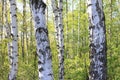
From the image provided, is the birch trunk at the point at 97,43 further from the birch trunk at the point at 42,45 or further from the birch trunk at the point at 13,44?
the birch trunk at the point at 13,44

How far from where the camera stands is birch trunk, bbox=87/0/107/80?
6.12m

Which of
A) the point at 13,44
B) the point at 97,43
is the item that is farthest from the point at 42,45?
the point at 13,44

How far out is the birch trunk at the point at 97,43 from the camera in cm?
612

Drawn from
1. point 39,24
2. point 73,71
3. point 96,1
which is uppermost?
point 96,1

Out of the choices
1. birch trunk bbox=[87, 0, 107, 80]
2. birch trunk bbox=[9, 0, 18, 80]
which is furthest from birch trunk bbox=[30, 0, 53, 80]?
birch trunk bbox=[9, 0, 18, 80]

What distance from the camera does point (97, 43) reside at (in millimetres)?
6207

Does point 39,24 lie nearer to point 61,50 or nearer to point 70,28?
point 61,50

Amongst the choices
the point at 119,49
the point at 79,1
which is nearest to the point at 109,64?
the point at 119,49

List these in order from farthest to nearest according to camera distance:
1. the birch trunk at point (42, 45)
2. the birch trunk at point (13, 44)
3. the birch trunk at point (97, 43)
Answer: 1. the birch trunk at point (13, 44)
2. the birch trunk at point (97, 43)
3. the birch trunk at point (42, 45)

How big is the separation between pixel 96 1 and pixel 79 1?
26.9 metres

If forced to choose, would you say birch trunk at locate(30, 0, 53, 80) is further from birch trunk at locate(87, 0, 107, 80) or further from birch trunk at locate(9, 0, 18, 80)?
birch trunk at locate(9, 0, 18, 80)

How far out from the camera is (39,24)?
5828mm

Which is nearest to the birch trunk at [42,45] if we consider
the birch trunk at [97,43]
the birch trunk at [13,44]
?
the birch trunk at [97,43]

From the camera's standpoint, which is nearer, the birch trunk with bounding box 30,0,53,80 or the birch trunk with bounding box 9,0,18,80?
the birch trunk with bounding box 30,0,53,80
